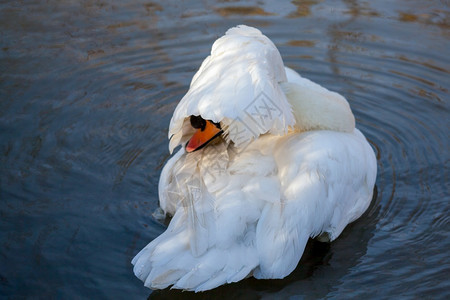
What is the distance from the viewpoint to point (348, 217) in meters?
5.76

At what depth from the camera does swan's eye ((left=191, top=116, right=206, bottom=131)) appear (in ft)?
16.7

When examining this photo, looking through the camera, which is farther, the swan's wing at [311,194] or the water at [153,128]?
the water at [153,128]

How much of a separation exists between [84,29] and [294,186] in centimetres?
499

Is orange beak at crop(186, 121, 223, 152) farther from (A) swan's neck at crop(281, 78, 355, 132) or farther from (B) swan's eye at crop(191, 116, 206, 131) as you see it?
(A) swan's neck at crop(281, 78, 355, 132)

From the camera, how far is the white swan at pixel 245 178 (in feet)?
15.8

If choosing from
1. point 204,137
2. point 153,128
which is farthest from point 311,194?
point 153,128

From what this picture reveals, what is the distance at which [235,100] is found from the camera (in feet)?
15.6

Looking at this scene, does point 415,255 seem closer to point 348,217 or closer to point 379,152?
point 348,217

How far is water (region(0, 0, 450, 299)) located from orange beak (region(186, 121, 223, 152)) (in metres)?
0.98

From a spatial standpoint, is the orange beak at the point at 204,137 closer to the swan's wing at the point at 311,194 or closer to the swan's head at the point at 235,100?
the swan's head at the point at 235,100

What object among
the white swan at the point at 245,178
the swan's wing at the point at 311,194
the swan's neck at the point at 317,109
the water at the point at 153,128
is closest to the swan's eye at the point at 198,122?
the white swan at the point at 245,178

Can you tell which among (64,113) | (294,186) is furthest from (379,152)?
(64,113)

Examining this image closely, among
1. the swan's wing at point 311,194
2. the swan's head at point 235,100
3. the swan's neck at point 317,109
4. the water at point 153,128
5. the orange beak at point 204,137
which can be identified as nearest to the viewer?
the swan's head at point 235,100

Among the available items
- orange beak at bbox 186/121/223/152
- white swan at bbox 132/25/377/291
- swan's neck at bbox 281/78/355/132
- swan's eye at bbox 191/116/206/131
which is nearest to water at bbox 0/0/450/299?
white swan at bbox 132/25/377/291
